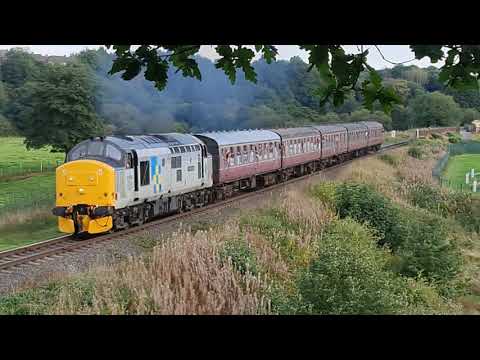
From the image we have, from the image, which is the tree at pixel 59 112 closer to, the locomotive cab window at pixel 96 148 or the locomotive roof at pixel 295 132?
the locomotive cab window at pixel 96 148

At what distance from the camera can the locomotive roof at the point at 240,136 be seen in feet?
67.8

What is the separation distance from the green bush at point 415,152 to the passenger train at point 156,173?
37.6 ft

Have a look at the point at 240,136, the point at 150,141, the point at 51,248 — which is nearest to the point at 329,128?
the point at 240,136

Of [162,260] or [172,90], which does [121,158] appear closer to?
[162,260]

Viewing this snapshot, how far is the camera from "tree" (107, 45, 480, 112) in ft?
12.7

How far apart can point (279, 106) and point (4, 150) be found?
12.9 meters

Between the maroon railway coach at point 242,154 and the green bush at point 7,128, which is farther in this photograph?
the green bush at point 7,128

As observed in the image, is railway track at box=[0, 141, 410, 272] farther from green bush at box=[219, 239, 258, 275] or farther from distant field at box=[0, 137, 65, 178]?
distant field at box=[0, 137, 65, 178]

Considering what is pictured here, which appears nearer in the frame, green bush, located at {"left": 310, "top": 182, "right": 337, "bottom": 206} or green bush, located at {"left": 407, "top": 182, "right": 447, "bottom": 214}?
green bush, located at {"left": 310, "top": 182, "right": 337, "bottom": 206}

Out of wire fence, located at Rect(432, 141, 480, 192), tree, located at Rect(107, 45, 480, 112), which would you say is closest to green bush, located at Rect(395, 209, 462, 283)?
tree, located at Rect(107, 45, 480, 112)

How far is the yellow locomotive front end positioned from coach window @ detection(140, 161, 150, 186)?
1.24m

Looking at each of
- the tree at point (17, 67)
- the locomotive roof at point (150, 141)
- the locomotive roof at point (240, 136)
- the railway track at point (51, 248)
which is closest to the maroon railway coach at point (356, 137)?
the locomotive roof at point (240, 136)

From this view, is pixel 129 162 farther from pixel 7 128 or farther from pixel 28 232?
Answer: pixel 7 128
